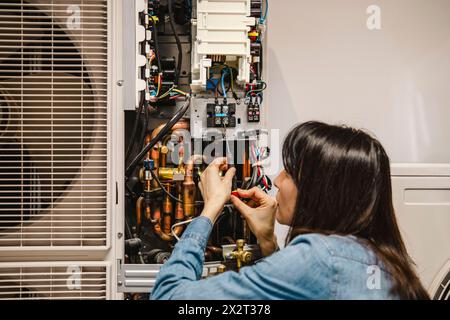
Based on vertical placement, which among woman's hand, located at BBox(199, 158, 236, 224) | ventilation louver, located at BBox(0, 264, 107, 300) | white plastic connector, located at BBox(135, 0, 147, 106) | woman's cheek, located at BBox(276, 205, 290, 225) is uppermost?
white plastic connector, located at BBox(135, 0, 147, 106)

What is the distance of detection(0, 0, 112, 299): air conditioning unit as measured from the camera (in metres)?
1.03

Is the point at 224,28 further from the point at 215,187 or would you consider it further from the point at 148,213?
the point at 148,213

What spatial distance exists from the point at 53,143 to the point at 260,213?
27.9 inches

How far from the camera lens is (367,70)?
1.77 m

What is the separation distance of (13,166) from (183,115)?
0.64 meters

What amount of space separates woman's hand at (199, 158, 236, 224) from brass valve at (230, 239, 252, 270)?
19cm

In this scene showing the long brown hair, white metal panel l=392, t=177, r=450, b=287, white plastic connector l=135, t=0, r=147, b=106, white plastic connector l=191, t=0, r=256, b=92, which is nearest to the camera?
the long brown hair

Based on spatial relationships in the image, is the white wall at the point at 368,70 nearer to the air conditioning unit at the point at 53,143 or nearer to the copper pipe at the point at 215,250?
Answer: the copper pipe at the point at 215,250

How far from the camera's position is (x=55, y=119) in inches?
40.6

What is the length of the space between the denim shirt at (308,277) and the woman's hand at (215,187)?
306mm

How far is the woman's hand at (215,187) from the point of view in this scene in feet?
3.81

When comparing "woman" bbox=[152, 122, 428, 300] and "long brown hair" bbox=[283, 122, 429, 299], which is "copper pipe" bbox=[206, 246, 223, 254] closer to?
"woman" bbox=[152, 122, 428, 300]

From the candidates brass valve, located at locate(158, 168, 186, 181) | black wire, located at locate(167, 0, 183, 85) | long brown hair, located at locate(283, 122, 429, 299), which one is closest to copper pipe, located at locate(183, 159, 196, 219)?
brass valve, located at locate(158, 168, 186, 181)
